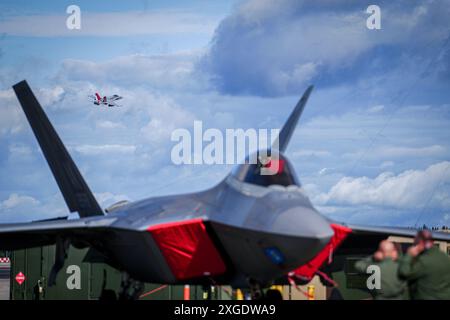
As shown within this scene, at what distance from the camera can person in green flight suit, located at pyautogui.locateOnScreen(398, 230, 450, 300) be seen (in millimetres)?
8719

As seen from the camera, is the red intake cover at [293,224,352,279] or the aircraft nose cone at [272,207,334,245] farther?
the red intake cover at [293,224,352,279]

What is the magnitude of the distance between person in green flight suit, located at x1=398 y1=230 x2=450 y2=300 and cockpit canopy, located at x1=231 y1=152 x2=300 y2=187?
4.37 metres

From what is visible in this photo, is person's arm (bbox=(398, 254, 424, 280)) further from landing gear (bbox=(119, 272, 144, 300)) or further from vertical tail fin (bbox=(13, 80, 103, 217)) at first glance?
vertical tail fin (bbox=(13, 80, 103, 217))

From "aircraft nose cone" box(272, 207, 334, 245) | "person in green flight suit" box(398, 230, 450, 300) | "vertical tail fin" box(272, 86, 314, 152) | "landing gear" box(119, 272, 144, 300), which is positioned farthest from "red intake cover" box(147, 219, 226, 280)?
"person in green flight suit" box(398, 230, 450, 300)

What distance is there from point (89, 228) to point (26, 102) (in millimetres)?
5466

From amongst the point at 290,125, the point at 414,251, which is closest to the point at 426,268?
the point at 414,251

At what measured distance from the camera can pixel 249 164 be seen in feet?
44.5

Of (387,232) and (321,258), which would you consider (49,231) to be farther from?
(387,232)

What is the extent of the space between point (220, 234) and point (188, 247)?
0.76m

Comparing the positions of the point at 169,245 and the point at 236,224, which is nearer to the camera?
the point at 236,224

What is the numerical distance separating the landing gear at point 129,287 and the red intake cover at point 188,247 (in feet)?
8.02

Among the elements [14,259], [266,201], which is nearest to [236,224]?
[266,201]

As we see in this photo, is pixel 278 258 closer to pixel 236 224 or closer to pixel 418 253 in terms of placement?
pixel 236 224

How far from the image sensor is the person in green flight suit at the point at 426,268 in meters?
8.72
